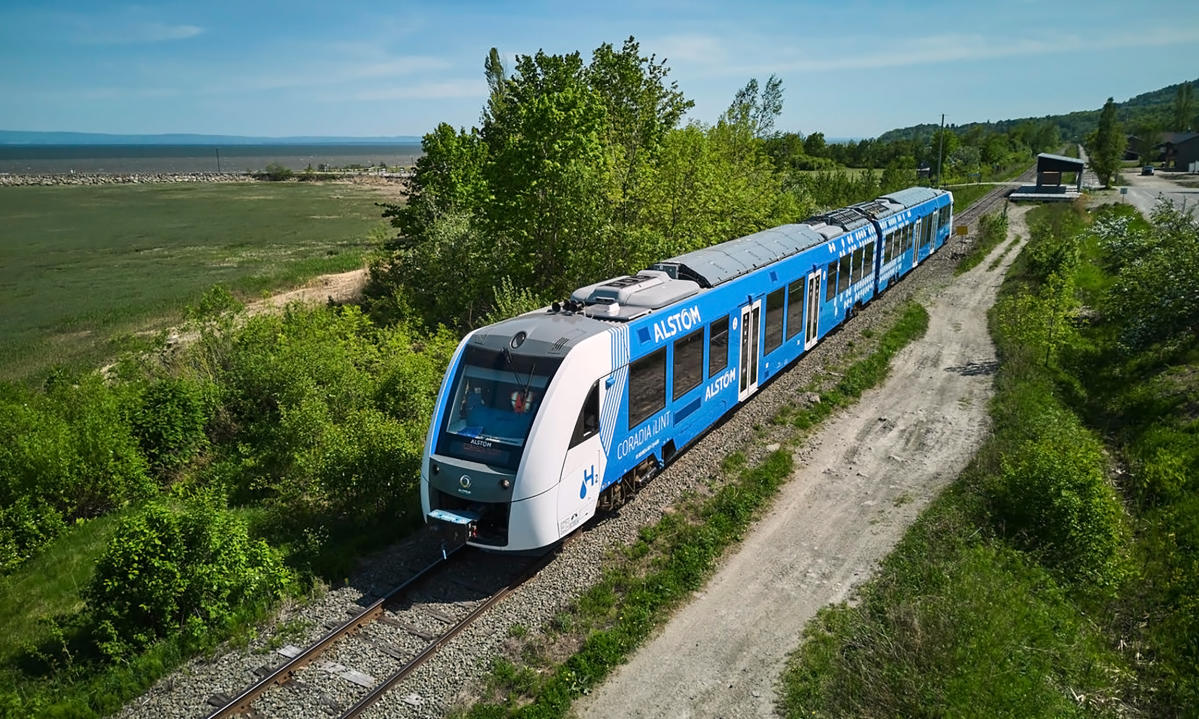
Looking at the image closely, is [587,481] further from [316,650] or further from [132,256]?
[132,256]

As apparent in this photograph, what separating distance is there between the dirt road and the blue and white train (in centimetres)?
219

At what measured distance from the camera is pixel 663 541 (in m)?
11.6

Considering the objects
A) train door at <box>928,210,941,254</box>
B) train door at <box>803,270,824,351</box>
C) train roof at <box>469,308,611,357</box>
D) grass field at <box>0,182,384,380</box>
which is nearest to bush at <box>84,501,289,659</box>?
train roof at <box>469,308,611,357</box>

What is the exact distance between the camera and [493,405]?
10.8m

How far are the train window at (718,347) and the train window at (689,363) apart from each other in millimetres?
369

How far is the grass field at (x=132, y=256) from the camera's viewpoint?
33062mm

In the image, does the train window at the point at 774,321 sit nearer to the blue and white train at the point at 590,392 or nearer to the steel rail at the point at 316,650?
the blue and white train at the point at 590,392

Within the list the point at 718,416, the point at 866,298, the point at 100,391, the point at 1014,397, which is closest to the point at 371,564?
the point at 718,416

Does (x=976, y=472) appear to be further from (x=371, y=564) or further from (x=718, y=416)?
(x=371, y=564)

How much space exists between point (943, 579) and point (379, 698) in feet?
24.3

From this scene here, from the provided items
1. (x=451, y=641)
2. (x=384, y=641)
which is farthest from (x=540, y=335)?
(x=384, y=641)

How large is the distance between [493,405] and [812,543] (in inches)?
218

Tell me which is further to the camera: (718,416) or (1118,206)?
(1118,206)

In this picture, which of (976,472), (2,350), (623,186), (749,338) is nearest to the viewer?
(976,472)
